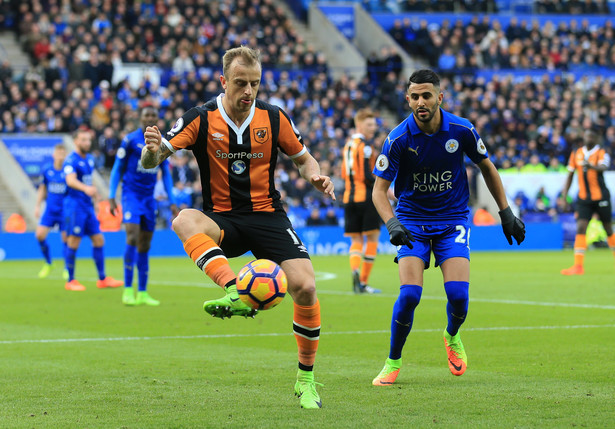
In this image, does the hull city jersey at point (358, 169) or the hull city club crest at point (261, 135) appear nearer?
the hull city club crest at point (261, 135)

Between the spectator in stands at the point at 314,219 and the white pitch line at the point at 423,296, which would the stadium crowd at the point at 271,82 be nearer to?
the spectator in stands at the point at 314,219

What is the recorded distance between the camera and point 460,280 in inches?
299

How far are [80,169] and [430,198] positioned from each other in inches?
384

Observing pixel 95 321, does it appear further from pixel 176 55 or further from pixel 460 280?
pixel 176 55

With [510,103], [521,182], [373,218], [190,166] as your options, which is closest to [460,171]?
[373,218]

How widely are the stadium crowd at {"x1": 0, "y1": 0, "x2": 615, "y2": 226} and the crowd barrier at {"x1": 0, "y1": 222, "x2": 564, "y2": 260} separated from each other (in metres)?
1.35

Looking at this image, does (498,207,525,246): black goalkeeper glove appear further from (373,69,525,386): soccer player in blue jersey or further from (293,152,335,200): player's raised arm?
(293,152,335,200): player's raised arm

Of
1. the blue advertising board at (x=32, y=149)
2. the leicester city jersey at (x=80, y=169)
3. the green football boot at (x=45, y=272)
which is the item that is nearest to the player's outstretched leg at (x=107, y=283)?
the leicester city jersey at (x=80, y=169)

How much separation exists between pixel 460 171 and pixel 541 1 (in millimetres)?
39339

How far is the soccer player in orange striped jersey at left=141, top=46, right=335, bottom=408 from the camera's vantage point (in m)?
6.68

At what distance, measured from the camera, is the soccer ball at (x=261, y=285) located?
Result: 593 centimetres

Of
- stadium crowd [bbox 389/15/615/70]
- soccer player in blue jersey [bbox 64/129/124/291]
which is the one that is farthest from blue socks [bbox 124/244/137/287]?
stadium crowd [bbox 389/15/615/70]

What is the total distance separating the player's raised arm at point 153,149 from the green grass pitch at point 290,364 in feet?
5.13

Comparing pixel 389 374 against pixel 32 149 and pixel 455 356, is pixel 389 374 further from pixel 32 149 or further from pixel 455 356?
pixel 32 149
